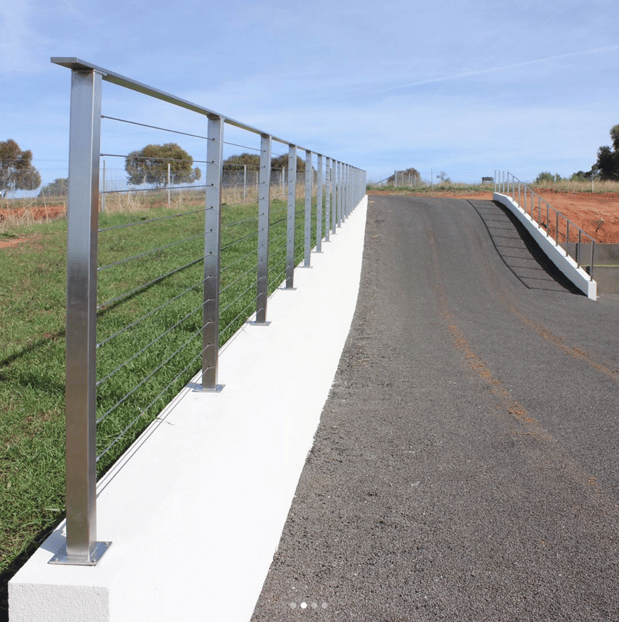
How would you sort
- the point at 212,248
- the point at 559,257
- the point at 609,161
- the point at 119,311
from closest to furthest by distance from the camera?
the point at 212,248 < the point at 119,311 < the point at 559,257 < the point at 609,161

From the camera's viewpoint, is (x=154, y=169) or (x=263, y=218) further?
(x=154, y=169)

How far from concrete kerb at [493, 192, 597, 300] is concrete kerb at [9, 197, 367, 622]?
13.4 metres

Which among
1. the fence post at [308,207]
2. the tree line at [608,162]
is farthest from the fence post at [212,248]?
the tree line at [608,162]

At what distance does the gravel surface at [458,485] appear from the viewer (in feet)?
11.1

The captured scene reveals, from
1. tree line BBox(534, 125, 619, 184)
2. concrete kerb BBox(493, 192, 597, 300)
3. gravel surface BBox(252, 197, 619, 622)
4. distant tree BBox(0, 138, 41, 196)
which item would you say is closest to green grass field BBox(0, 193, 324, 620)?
gravel surface BBox(252, 197, 619, 622)

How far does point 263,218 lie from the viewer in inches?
194

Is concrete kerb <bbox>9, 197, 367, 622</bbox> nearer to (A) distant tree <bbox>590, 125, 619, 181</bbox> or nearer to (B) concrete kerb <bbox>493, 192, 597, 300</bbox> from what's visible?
(B) concrete kerb <bbox>493, 192, 597, 300</bbox>

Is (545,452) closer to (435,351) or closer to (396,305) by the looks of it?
(435,351)

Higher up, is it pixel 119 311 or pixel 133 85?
pixel 133 85

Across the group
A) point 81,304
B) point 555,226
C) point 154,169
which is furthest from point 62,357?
point 555,226

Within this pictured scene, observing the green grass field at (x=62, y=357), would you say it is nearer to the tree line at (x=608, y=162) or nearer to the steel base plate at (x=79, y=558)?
the steel base plate at (x=79, y=558)

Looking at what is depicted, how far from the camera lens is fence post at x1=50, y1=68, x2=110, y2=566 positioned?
1.93m

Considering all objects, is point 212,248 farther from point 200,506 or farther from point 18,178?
point 18,178

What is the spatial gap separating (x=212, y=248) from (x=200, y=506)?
1.34m
